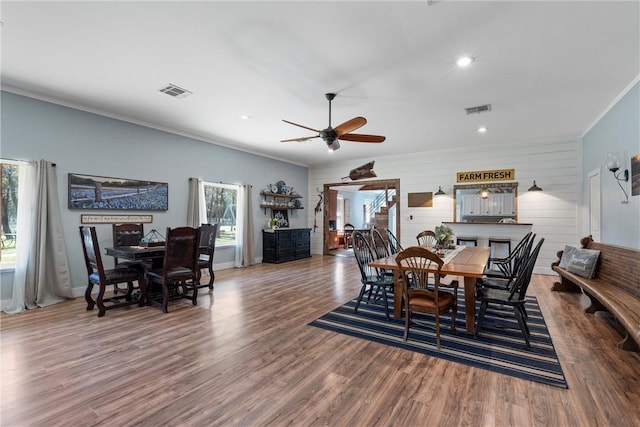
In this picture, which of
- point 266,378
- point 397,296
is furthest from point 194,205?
point 266,378

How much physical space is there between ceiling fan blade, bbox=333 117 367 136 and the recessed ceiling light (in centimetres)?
116

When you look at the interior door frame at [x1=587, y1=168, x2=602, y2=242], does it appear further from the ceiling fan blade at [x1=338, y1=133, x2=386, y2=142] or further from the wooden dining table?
the ceiling fan blade at [x1=338, y1=133, x2=386, y2=142]

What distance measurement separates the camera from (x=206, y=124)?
5.55m

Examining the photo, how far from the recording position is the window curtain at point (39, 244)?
4062 millimetres

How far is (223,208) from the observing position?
726 cm

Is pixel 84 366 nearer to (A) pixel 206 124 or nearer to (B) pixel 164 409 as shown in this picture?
Answer: (B) pixel 164 409

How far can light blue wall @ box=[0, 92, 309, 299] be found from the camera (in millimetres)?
4117

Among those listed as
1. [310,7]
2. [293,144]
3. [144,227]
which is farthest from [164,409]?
[293,144]

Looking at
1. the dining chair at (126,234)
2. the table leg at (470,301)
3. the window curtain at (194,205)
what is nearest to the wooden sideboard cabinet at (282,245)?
the window curtain at (194,205)

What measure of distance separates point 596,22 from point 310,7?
248cm

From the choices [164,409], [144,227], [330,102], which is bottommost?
[164,409]

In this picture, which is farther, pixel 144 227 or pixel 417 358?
pixel 144 227

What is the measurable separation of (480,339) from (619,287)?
1977 mm

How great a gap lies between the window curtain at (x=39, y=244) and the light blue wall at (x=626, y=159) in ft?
25.0
